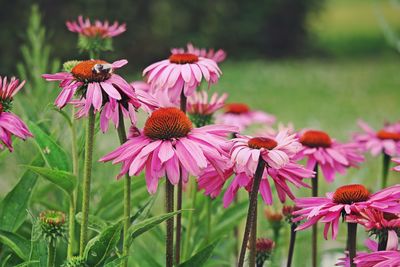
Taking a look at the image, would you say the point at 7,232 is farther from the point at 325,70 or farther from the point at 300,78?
the point at 325,70

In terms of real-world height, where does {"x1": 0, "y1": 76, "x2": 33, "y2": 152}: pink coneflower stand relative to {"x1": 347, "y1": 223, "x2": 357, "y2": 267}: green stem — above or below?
above

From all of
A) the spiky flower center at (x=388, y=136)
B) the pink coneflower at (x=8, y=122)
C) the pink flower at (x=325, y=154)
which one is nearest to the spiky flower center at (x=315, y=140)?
the pink flower at (x=325, y=154)

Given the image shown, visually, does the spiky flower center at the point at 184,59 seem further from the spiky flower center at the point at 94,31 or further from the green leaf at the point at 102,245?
the green leaf at the point at 102,245

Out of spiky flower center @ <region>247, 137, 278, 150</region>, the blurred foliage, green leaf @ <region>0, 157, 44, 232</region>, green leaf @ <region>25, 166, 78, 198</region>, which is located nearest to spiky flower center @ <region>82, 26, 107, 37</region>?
green leaf @ <region>0, 157, 44, 232</region>

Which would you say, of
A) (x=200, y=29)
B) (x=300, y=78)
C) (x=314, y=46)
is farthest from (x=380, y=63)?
(x=200, y=29)

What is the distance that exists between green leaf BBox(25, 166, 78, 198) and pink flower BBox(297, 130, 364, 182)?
493 mm

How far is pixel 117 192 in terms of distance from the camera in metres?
1.60

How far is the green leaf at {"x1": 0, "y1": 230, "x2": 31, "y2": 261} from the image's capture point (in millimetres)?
1323

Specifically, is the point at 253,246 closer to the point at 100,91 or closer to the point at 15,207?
the point at 100,91

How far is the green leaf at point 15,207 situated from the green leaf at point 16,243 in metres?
0.08

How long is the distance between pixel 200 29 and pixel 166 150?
8.95 meters

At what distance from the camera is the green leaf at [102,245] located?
113 cm

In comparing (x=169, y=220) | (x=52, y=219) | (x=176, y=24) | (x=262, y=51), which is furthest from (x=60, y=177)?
(x=262, y=51)

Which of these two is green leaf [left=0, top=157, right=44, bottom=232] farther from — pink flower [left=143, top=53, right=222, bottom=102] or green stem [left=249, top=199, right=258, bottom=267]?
green stem [left=249, top=199, right=258, bottom=267]
